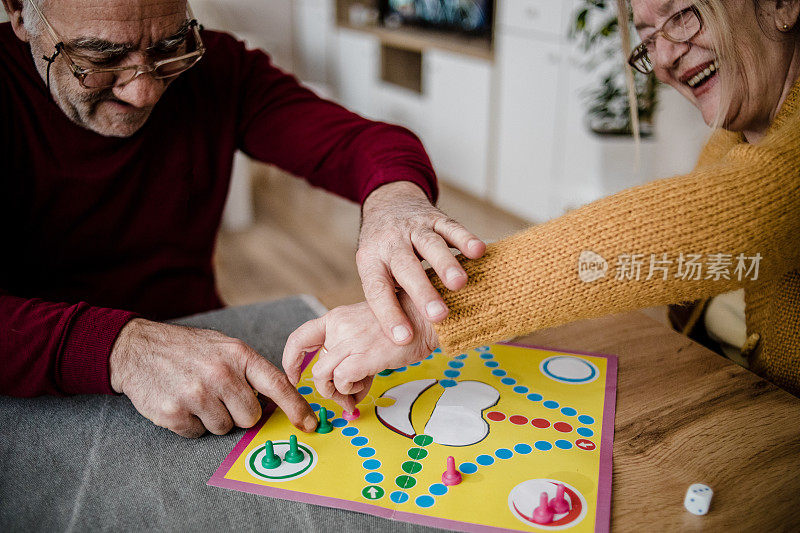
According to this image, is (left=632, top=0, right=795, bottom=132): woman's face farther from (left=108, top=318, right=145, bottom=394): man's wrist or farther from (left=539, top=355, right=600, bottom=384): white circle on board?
(left=108, top=318, right=145, bottom=394): man's wrist

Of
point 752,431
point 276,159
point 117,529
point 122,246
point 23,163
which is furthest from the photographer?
point 276,159

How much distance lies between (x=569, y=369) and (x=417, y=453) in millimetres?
273

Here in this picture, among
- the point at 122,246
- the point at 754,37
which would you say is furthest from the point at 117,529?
the point at 754,37

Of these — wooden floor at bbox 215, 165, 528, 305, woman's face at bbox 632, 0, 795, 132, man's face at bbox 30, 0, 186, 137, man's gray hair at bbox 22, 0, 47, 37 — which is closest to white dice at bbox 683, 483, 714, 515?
woman's face at bbox 632, 0, 795, 132

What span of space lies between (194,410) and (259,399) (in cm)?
10

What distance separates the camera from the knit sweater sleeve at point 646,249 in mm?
721

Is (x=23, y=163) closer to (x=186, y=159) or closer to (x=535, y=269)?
(x=186, y=159)

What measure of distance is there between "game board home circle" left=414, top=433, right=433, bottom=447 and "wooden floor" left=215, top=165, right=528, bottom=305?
167cm

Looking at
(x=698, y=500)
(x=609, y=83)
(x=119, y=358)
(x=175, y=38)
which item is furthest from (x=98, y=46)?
(x=609, y=83)

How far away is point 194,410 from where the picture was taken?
744 mm

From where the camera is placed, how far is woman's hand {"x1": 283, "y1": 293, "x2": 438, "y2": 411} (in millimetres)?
769

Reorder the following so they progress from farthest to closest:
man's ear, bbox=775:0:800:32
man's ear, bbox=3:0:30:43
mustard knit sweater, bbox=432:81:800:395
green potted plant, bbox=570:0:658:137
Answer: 1. green potted plant, bbox=570:0:658:137
2. man's ear, bbox=3:0:30:43
3. man's ear, bbox=775:0:800:32
4. mustard knit sweater, bbox=432:81:800:395

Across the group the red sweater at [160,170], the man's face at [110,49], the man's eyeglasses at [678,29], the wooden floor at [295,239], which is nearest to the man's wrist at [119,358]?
the red sweater at [160,170]

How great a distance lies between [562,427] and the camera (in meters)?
0.75
